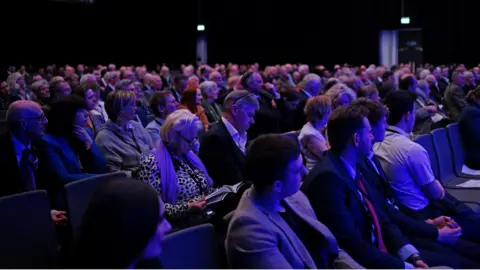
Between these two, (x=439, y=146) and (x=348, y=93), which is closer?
(x=439, y=146)

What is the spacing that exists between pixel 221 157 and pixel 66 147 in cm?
106

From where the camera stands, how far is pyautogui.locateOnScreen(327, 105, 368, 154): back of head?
10.5ft

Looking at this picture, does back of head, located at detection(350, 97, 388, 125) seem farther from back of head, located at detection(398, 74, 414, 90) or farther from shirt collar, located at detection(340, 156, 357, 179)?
back of head, located at detection(398, 74, 414, 90)

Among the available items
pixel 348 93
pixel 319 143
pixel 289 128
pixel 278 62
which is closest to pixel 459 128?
pixel 348 93

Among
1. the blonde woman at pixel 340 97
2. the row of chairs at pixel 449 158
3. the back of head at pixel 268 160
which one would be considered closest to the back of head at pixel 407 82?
the blonde woman at pixel 340 97

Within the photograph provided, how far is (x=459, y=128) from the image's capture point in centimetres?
586

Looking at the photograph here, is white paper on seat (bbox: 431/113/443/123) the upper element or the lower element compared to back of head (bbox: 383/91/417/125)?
lower

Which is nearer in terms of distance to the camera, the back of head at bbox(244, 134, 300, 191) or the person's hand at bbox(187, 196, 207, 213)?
the back of head at bbox(244, 134, 300, 191)

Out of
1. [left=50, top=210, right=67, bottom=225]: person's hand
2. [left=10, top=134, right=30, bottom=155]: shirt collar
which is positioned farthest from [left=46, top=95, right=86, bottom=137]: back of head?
[left=50, top=210, right=67, bottom=225]: person's hand

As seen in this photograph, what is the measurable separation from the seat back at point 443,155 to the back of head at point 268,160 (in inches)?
120

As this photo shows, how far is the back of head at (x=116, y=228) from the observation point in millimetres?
1606

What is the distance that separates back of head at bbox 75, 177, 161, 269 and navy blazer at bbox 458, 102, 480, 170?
183 inches

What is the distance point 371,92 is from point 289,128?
1.27m

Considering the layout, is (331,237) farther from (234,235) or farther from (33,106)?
(33,106)
